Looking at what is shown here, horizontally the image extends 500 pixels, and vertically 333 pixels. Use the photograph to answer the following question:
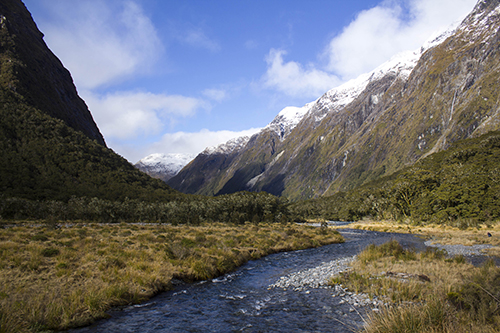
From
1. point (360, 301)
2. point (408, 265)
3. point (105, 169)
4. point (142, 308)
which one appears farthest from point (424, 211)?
point (105, 169)

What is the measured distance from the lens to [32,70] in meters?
158

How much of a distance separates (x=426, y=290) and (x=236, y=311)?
10523 mm

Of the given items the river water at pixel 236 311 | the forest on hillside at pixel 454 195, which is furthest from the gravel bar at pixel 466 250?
the forest on hillside at pixel 454 195

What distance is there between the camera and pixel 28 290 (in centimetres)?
1462

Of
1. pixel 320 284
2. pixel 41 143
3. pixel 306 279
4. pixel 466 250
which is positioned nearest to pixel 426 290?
pixel 320 284

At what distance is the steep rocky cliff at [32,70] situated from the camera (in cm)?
13950

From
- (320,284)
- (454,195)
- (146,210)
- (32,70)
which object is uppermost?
(32,70)

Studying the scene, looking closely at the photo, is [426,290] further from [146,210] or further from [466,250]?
[146,210]

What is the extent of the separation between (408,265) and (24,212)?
96.1 meters

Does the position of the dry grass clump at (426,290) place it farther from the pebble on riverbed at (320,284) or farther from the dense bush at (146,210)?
the dense bush at (146,210)

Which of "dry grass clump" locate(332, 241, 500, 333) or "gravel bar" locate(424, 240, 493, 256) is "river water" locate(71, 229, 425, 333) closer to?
"dry grass clump" locate(332, 241, 500, 333)

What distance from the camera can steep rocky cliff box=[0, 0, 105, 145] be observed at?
13950 cm

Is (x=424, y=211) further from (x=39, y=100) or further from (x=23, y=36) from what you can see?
(x=23, y=36)

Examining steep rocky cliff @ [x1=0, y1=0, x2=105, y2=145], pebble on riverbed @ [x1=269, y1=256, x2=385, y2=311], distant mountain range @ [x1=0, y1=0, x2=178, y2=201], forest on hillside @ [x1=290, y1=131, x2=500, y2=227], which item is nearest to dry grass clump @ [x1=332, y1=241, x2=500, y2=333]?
pebble on riverbed @ [x1=269, y1=256, x2=385, y2=311]
